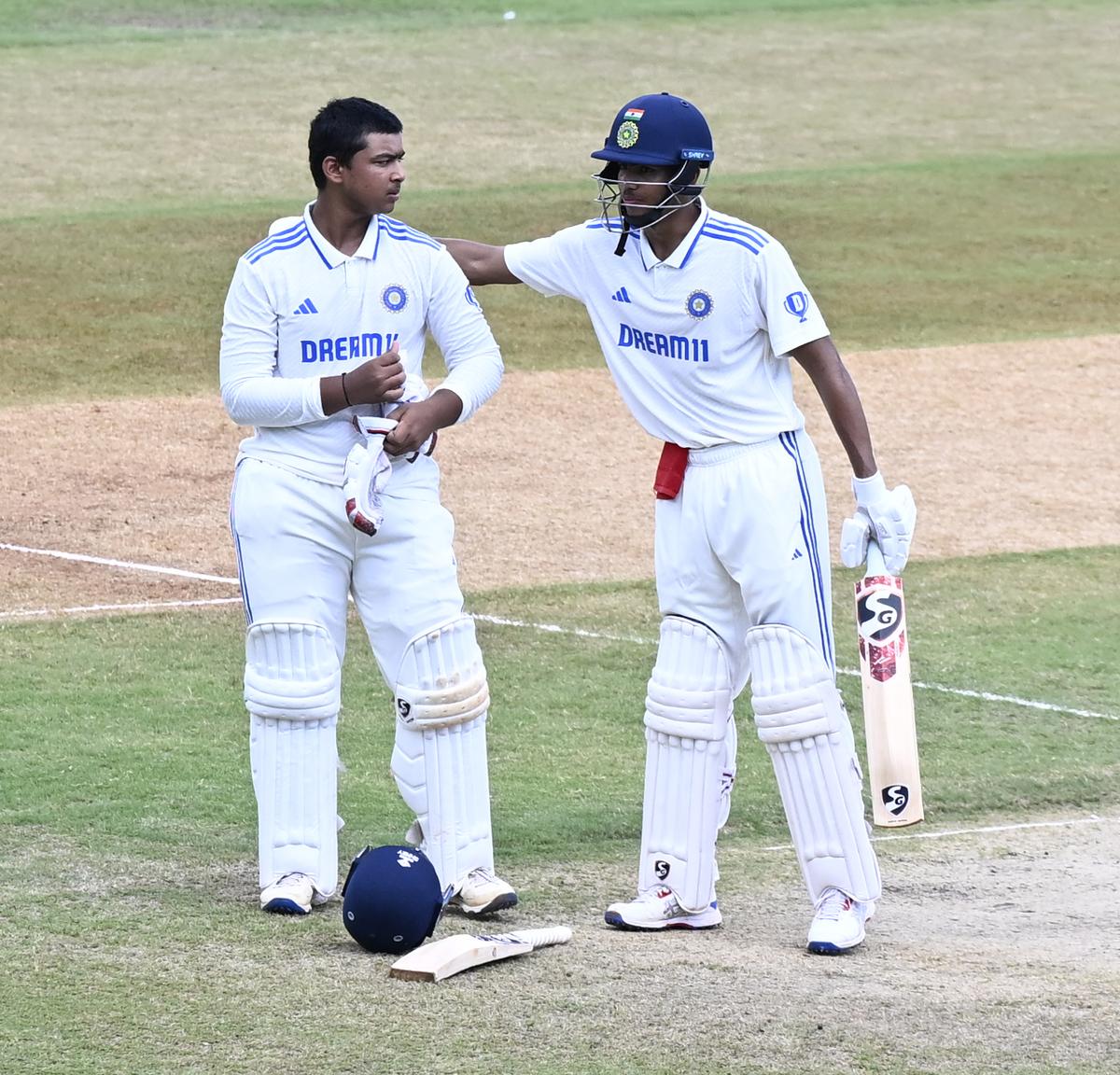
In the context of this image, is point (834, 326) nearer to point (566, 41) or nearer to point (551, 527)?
point (551, 527)

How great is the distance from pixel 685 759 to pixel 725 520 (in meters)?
0.69

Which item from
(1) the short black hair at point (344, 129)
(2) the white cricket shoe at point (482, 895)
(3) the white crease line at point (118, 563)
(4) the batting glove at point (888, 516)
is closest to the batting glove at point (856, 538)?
(4) the batting glove at point (888, 516)

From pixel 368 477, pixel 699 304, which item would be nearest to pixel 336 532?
pixel 368 477

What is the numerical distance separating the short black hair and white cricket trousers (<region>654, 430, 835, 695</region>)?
1.28m

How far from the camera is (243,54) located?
24469mm

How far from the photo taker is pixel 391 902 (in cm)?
543

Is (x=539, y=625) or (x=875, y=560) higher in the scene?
(x=875, y=560)

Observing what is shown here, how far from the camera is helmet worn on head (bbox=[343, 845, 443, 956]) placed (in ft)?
17.8

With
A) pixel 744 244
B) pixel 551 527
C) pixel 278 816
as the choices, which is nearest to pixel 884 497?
pixel 744 244

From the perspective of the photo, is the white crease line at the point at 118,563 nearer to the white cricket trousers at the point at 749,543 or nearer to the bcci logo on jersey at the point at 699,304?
the white cricket trousers at the point at 749,543

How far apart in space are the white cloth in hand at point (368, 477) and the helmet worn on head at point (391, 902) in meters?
0.91

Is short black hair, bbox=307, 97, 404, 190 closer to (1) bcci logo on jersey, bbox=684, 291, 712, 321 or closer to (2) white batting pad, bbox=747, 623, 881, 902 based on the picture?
(1) bcci logo on jersey, bbox=684, 291, 712, 321

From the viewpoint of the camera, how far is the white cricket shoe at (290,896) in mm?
5863

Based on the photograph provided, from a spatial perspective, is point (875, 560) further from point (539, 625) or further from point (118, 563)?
point (118, 563)
